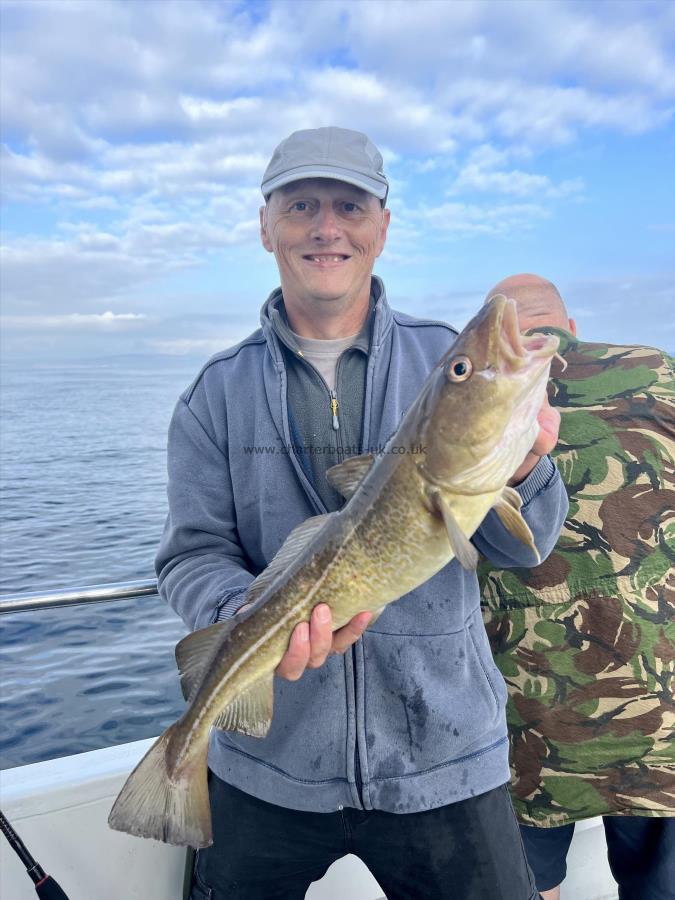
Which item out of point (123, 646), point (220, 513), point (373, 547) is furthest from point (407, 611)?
point (123, 646)

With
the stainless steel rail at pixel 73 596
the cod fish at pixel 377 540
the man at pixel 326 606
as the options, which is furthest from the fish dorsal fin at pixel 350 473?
the stainless steel rail at pixel 73 596

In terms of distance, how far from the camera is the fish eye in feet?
6.80

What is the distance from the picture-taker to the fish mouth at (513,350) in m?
2.02

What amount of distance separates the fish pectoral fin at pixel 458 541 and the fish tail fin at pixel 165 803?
1.17 metres

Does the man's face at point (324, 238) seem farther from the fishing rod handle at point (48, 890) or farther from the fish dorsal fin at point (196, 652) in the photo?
the fishing rod handle at point (48, 890)

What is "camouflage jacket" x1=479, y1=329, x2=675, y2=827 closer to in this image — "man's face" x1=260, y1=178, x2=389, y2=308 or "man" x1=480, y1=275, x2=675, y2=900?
"man" x1=480, y1=275, x2=675, y2=900

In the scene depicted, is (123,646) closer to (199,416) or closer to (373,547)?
(199,416)

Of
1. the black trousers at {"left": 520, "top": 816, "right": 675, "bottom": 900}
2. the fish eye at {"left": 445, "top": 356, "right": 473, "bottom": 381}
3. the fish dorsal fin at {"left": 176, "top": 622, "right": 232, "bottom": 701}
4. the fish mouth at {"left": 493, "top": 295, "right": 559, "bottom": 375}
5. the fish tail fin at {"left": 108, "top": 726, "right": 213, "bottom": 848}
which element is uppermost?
the fish mouth at {"left": 493, "top": 295, "right": 559, "bottom": 375}

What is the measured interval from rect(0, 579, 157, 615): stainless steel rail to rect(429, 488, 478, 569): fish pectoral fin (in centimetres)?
196

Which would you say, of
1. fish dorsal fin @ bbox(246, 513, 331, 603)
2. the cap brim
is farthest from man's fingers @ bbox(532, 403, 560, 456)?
the cap brim

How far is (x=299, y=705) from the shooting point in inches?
98.2

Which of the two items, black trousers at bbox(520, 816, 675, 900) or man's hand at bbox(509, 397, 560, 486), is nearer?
man's hand at bbox(509, 397, 560, 486)

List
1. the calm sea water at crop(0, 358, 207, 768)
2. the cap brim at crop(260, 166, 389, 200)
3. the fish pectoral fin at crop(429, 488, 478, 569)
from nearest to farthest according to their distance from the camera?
1. the fish pectoral fin at crop(429, 488, 478, 569)
2. the cap brim at crop(260, 166, 389, 200)
3. the calm sea water at crop(0, 358, 207, 768)

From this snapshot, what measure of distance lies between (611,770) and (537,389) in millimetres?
1913
